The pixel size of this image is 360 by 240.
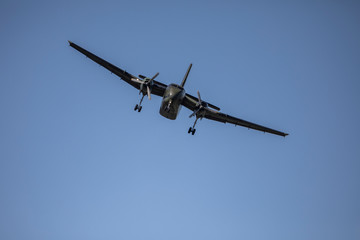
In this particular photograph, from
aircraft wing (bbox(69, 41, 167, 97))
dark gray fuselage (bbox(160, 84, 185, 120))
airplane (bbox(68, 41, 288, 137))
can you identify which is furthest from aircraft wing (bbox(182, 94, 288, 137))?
aircraft wing (bbox(69, 41, 167, 97))

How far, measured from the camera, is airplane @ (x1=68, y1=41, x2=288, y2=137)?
105 ft

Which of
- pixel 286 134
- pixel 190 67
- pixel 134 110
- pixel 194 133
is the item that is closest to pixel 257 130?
pixel 286 134

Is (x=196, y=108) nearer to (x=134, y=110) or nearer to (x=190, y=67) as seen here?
(x=190, y=67)

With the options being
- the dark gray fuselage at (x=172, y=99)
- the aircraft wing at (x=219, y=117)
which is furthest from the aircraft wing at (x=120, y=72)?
the aircraft wing at (x=219, y=117)

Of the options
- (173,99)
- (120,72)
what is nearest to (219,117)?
(173,99)

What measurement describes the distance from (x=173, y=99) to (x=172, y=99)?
0.30 feet

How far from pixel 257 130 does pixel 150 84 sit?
13089 millimetres

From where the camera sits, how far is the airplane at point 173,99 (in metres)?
32.0

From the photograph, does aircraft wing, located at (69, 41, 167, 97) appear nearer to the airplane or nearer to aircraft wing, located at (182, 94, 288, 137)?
the airplane

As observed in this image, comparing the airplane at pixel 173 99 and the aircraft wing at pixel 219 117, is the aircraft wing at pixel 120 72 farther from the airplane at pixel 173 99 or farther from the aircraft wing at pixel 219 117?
the aircraft wing at pixel 219 117

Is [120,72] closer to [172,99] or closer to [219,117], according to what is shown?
[172,99]

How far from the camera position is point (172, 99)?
104 ft

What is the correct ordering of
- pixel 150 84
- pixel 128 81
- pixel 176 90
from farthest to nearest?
pixel 128 81, pixel 150 84, pixel 176 90

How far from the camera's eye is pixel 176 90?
3159 centimetres
